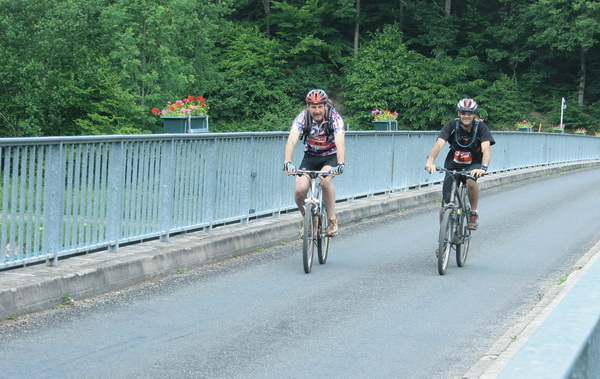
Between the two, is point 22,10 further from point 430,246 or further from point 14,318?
point 14,318

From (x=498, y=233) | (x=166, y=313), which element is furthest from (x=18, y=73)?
(x=166, y=313)

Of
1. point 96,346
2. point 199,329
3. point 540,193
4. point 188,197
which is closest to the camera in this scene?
point 96,346

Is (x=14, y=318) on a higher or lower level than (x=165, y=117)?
lower

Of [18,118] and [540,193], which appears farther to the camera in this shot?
[18,118]

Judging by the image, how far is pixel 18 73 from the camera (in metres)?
48.5

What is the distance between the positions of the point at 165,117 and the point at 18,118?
107 ft

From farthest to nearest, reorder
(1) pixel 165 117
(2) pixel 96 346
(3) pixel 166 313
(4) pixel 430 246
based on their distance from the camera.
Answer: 1. (1) pixel 165 117
2. (4) pixel 430 246
3. (3) pixel 166 313
4. (2) pixel 96 346

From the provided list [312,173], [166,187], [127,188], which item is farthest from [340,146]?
[127,188]

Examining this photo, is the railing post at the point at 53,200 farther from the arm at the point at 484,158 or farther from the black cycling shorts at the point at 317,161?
the arm at the point at 484,158

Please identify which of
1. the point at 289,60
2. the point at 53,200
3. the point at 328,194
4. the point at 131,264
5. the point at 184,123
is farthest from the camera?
the point at 289,60

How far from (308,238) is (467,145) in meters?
2.10

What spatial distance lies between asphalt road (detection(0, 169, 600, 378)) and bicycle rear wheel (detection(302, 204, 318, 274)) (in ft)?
0.55

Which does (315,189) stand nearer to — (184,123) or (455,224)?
(455,224)

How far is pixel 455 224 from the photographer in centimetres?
A: 1026
